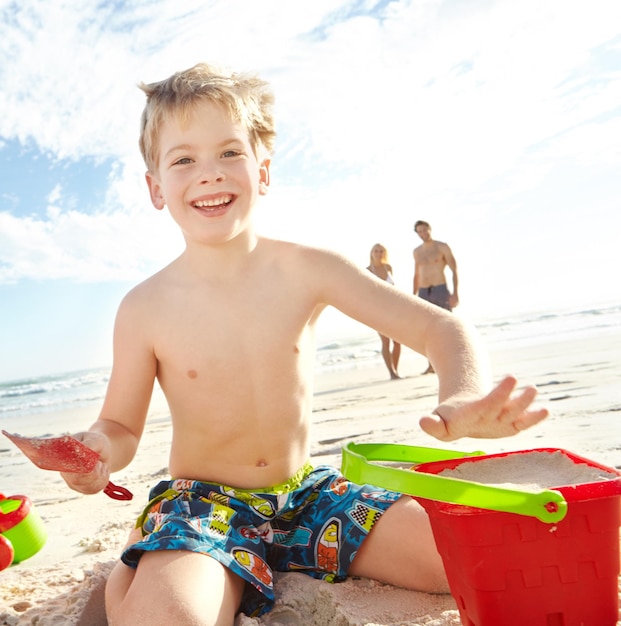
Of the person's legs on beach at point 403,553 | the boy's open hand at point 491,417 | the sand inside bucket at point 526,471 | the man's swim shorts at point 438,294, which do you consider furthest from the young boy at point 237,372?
the man's swim shorts at point 438,294

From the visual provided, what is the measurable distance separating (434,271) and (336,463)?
564 cm

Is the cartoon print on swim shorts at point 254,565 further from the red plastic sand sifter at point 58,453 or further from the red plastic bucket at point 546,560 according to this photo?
the red plastic bucket at point 546,560

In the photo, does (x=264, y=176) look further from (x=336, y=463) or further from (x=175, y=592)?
(x=336, y=463)

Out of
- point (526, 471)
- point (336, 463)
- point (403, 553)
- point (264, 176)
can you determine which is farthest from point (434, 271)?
point (526, 471)

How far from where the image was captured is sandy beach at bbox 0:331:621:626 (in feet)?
5.93

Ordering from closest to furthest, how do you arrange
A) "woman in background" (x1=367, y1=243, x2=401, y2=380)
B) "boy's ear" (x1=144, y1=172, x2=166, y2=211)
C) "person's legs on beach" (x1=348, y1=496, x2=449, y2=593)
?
"person's legs on beach" (x1=348, y1=496, x2=449, y2=593) < "boy's ear" (x1=144, y1=172, x2=166, y2=211) < "woman in background" (x1=367, y1=243, x2=401, y2=380)

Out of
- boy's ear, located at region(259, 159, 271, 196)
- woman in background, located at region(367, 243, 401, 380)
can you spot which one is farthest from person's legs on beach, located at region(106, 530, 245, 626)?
woman in background, located at region(367, 243, 401, 380)

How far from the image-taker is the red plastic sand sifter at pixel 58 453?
62.8 inches

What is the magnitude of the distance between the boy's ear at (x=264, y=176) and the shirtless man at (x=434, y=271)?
21.1 ft

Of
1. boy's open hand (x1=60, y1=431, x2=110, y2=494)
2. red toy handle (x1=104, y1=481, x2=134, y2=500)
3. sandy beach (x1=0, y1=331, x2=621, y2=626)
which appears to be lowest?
sandy beach (x1=0, y1=331, x2=621, y2=626)

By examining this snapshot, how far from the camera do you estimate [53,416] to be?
11.9 m

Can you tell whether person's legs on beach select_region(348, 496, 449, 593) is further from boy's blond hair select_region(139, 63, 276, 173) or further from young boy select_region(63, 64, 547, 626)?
boy's blond hair select_region(139, 63, 276, 173)

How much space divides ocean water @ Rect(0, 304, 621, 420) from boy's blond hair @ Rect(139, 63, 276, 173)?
10184 mm

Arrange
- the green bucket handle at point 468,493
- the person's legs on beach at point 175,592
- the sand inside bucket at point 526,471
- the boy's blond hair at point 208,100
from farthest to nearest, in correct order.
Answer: the boy's blond hair at point 208,100 < the person's legs on beach at point 175,592 < the sand inside bucket at point 526,471 < the green bucket handle at point 468,493
